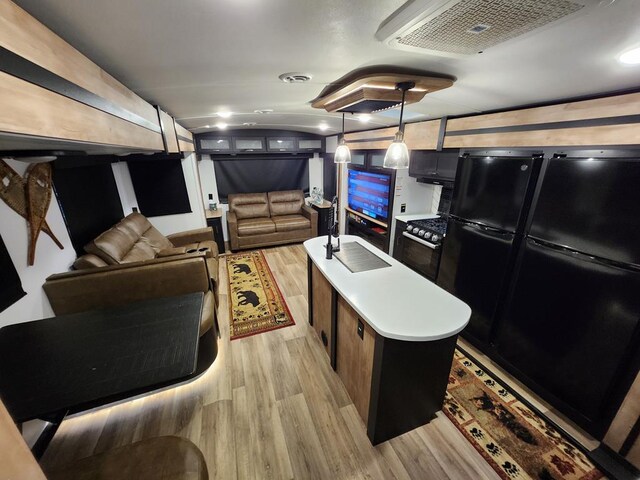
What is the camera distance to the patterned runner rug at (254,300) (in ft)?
9.04

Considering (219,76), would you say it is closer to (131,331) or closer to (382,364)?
(131,331)

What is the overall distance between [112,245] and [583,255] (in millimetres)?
3811

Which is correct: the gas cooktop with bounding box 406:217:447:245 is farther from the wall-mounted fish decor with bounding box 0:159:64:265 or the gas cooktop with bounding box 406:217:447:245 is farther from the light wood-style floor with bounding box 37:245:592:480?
the wall-mounted fish decor with bounding box 0:159:64:265

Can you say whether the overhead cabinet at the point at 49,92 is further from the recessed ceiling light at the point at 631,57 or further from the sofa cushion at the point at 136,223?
the sofa cushion at the point at 136,223

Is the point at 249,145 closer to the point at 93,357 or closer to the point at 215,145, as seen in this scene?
the point at 215,145

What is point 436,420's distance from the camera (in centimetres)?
179

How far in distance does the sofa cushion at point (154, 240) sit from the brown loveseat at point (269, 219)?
3.86 feet

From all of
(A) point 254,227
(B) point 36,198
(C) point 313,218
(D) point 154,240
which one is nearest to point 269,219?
(A) point 254,227

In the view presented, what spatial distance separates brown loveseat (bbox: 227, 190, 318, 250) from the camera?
461cm

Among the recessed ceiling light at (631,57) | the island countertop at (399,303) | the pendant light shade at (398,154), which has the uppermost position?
the recessed ceiling light at (631,57)

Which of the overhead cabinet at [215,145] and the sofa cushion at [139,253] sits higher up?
the overhead cabinet at [215,145]

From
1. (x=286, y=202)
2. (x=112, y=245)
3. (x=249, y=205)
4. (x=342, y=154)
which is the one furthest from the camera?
(x=286, y=202)

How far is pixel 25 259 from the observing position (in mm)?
1671

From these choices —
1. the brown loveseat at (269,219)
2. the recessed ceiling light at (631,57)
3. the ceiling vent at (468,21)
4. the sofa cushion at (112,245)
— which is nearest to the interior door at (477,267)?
the recessed ceiling light at (631,57)
